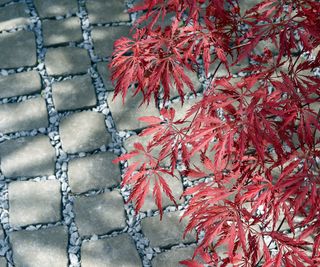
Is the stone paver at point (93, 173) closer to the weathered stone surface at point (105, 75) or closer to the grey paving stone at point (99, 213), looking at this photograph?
the grey paving stone at point (99, 213)

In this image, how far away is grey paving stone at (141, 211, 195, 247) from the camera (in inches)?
87.0

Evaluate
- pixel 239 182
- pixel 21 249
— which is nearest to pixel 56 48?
pixel 21 249

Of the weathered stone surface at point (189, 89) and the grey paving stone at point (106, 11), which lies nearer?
the weathered stone surface at point (189, 89)

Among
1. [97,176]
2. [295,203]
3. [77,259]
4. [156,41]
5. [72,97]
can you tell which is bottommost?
[77,259]

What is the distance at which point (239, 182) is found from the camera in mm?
→ 1851

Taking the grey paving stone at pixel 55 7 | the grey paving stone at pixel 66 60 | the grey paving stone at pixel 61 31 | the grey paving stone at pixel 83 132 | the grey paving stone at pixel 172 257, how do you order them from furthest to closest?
the grey paving stone at pixel 55 7 < the grey paving stone at pixel 61 31 < the grey paving stone at pixel 66 60 < the grey paving stone at pixel 83 132 < the grey paving stone at pixel 172 257

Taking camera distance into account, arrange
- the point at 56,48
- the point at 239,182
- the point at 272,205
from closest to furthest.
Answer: the point at 272,205, the point at 239,182, the point at 56,48

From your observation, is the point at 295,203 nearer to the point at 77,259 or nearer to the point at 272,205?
the point at 272,205

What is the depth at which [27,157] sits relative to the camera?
2455 mm

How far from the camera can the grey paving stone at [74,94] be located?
262 centimetres

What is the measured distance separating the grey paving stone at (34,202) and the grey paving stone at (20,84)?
1.67ft

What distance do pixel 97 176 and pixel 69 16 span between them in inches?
40.2

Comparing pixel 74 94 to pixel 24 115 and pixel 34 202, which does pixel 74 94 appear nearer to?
pixel 24 115

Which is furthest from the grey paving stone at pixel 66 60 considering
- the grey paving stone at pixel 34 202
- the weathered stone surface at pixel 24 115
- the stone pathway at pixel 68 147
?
the grey paving stone at pixel 34 202
